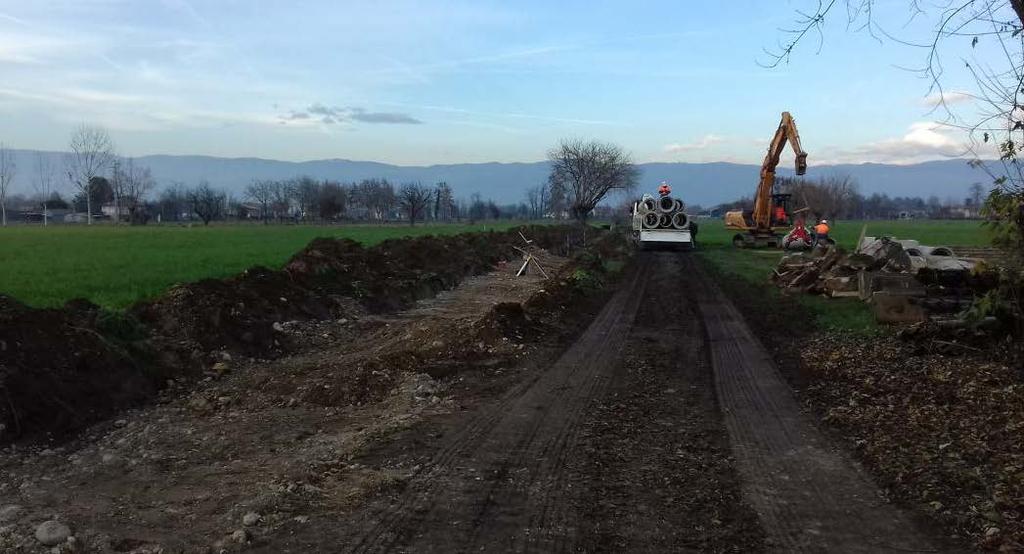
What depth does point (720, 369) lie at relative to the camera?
9.18 meters

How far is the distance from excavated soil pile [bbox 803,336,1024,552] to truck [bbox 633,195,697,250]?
24.2 metres

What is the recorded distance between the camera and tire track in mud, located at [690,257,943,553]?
4.21 m

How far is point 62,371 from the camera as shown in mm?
6879

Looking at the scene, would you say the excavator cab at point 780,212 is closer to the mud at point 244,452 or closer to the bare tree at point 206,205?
the mud at point 244,452

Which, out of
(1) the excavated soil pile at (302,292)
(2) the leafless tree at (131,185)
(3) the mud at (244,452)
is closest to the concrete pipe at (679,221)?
(1) the excavated soil pile at (302,292)

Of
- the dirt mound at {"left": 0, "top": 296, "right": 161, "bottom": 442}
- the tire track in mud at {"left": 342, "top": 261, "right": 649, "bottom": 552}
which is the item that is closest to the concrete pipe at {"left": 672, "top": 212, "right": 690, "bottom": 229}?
the tire track in mud at {"left": 342, "top": 261, "right": 649, "bottom": 552}

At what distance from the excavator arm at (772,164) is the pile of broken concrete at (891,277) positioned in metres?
13.6

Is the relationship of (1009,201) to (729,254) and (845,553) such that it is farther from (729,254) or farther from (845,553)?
(729,254)

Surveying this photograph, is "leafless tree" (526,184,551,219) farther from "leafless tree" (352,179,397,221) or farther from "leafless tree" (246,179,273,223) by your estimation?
"leafless tree" (246,179,273,223)

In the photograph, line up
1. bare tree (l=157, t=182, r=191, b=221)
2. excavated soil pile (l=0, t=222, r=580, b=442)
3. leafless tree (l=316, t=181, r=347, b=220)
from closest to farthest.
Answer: excavated soil pile (l=0, t=222, r=580, b=442) < leafless tree (l=316, t=181, r=347, b=220) < bare tree (l=157, t=182, r=191, b=221)

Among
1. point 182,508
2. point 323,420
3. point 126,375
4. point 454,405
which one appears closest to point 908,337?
point 454,405

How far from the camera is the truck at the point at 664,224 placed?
34.0m

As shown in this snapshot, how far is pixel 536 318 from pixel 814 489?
7.68 meters

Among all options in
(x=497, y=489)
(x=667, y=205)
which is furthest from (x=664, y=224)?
(x=497, y=489)
